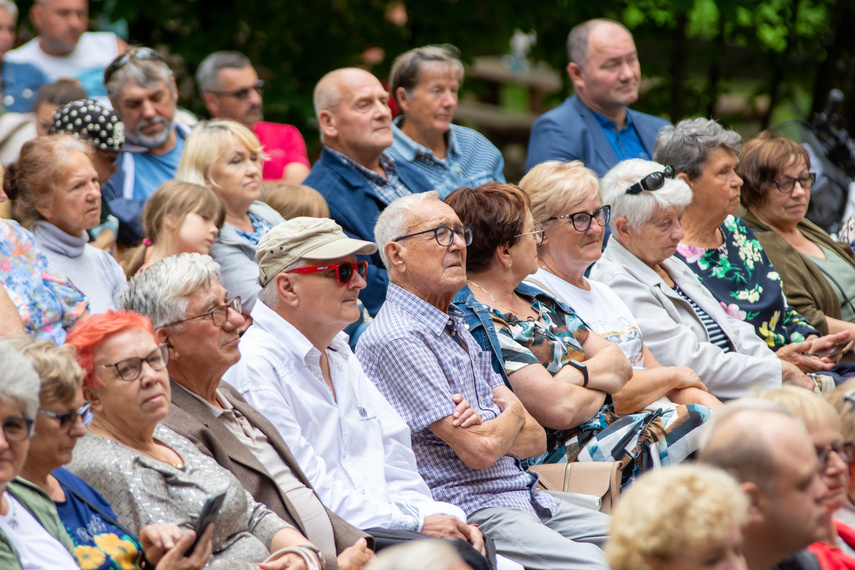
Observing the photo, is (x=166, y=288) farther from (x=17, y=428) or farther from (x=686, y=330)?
(x=686, y=330)

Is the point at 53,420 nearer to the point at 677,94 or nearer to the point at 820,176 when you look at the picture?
the point at 820,176

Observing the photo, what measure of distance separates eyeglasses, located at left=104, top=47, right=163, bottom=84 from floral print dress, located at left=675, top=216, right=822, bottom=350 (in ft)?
10.6

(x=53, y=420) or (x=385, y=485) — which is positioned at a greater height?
(x=53, y=420)

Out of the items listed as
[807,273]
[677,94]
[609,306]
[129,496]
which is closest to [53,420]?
[129,496]

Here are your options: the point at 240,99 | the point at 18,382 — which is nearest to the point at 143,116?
the point at 240,99

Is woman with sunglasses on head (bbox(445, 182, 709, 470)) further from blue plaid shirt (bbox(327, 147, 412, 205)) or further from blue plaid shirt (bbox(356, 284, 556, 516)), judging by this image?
blue plaid shirt (bbox(327, 147, 412, 205))

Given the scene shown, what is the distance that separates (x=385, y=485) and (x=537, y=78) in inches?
438

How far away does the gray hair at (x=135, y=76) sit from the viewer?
18.6 feet

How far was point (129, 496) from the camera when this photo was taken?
282cm

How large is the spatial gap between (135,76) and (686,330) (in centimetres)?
337

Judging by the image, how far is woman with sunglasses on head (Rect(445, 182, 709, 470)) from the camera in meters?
3.95

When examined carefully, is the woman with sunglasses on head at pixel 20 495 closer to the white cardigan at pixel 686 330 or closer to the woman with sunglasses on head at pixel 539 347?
the woman with sunglasses on head at pixel 539 347

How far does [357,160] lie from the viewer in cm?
550

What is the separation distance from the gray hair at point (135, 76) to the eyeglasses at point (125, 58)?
17 millimetres
